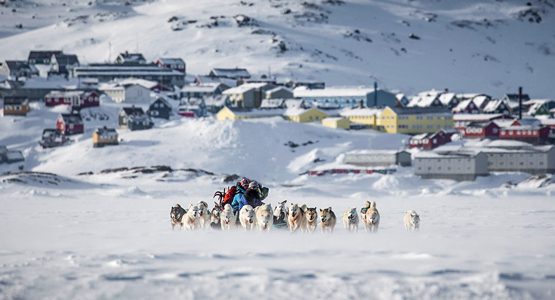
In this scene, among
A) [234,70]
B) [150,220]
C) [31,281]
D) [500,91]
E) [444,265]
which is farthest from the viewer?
[500,91]

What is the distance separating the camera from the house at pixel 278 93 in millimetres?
127125

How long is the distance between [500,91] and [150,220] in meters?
146

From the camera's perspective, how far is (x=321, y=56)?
174 m

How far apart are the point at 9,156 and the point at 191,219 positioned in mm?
66096

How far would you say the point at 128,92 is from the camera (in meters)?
122

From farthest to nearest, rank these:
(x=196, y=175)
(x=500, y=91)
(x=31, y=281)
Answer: (x=500, y=91) → (x=196, y=175) → (x=31, y=281)

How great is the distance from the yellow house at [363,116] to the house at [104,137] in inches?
1036

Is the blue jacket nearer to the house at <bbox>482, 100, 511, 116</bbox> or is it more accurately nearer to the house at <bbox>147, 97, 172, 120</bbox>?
the house at <bbox>147, 97, 172, 120</bbox>

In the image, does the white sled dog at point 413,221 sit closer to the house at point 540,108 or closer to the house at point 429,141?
the house at point 429,141

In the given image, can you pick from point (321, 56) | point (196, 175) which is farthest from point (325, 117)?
point (321, 56)

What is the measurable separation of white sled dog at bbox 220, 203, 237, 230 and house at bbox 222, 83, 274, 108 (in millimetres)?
100270

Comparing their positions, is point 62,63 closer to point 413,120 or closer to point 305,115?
point 305,115

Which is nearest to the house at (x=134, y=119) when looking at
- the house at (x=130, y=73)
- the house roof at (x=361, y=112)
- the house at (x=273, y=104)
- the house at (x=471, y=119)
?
the house at (x=273, y=104)

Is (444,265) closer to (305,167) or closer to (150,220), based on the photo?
(150,220)
